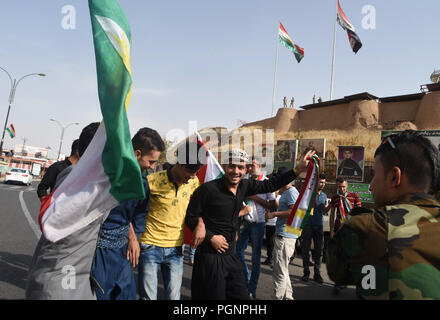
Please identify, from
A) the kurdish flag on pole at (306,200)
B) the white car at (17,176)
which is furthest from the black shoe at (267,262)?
the white car at (17,176)

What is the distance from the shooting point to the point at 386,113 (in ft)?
133

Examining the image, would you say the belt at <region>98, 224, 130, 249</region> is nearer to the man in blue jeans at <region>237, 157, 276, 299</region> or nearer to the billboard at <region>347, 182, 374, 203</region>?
the man in blue jeans at <region>237, 157, 276, 299</region>

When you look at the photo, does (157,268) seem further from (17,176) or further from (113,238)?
(17,176)

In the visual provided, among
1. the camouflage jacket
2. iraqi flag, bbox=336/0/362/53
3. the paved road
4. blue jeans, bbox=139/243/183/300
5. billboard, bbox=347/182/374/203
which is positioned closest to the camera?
the camouflage jacket

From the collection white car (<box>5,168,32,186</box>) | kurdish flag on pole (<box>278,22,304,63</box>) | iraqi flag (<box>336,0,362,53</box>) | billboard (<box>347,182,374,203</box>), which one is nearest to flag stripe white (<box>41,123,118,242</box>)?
billboard (<box>347,182,374,203</box>)

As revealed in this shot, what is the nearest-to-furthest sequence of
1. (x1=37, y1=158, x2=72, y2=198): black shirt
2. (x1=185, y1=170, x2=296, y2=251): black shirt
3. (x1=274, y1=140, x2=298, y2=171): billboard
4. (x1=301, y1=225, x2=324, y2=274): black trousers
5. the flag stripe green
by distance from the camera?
the flag stripe green
(x1=185, y1=170, x2=296, y2=251): black shirt
(x1=37, y1=158, x2=72, y2=198): black shirt
(x1=301, y1=225, x2=324, y2=274): black trousers
(x1=274, y1=140, x2=298, y2=171): billboard

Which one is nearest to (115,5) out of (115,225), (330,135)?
(115,225)

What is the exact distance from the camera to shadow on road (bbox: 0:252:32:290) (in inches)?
175

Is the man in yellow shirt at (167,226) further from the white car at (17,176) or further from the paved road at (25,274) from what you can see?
the white car at (17,176)

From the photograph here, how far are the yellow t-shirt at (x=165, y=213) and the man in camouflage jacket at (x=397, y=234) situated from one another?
2156mm

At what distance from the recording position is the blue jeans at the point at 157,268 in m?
2.91

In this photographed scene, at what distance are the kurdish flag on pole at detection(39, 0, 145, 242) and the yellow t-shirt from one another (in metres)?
1.51

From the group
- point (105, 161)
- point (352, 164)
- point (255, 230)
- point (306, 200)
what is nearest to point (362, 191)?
point (352, 164)
